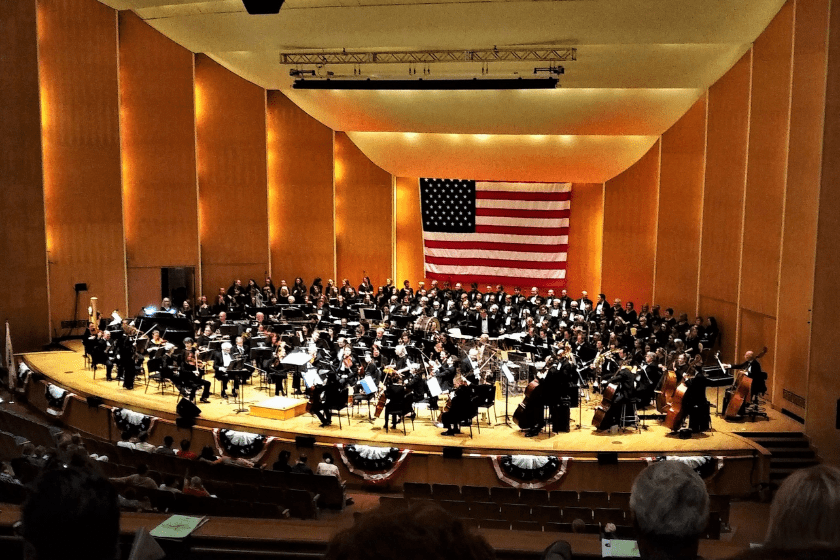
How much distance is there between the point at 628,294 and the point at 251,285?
941cm

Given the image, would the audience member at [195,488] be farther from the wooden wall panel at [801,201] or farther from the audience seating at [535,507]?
the wooden wall panel at [801,201]

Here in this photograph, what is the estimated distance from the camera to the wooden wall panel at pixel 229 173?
69.4ft

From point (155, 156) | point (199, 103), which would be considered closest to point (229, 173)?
point (199, 103)

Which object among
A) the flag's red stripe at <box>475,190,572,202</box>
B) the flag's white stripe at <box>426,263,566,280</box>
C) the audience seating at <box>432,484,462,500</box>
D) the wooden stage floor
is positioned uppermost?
the flag's red stripe at <box>475,190,572,202</box>

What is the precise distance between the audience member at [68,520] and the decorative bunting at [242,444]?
1063 cm

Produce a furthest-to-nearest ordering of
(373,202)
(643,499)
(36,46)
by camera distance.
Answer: (373,202), (36,46), (643,499)

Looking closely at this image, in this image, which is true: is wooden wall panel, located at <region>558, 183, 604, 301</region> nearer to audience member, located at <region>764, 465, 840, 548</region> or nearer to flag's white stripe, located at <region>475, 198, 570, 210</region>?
flag's white stripe, located at <region>475, 198, 570, 210</region>

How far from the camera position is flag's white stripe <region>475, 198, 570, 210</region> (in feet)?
75.1

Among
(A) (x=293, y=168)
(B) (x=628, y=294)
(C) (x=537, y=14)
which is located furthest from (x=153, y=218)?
(B) (x=628, y=294)

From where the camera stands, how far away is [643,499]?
167 centimetres

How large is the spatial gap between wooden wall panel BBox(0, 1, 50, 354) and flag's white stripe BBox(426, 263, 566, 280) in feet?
34.7

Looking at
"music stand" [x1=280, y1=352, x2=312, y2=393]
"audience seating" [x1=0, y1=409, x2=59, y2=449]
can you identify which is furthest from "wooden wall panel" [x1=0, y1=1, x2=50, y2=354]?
"music stand" [x1=280, y1=352, x2=312, y2=393]

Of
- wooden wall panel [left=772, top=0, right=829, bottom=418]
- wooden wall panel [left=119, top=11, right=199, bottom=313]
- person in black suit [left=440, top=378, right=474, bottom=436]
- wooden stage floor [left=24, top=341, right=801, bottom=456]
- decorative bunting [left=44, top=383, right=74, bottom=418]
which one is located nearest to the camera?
wooden stage floor [left=24, top=341, right=801, bottom=456]

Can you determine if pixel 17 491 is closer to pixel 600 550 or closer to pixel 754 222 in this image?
pixel 600 550
